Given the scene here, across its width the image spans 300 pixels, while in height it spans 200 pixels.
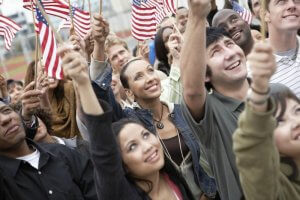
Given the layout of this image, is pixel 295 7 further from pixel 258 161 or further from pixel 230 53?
pixel 258 161

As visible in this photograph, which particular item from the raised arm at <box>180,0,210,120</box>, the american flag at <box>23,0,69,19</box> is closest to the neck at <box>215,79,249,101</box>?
the raised arm at <box>180,0,210,120</box>

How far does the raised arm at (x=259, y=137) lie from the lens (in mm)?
1607

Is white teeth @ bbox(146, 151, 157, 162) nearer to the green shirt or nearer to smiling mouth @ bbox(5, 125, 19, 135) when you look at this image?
the green shirt

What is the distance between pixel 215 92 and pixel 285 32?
72cm

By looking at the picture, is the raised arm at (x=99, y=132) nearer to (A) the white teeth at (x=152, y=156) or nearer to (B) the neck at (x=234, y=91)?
(A) the white teeth at (x=152, y=156)

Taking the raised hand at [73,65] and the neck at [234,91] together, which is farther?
the neck at [234,91]

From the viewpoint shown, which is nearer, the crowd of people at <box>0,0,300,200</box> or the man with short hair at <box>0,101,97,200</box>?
the crowd of people at <box>0,0,300,200</box>

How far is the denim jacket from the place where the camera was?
311cm

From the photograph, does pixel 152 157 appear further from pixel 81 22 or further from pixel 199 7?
pixel 81 22

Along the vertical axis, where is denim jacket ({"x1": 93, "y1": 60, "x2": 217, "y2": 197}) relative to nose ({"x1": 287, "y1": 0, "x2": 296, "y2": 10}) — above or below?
below

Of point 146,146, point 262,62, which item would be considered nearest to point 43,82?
point 146,146

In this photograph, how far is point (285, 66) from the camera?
299cm

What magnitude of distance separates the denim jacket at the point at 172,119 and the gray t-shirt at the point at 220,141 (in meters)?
0.62

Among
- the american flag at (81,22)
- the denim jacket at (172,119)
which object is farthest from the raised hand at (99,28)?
the american flag at (81,22)
